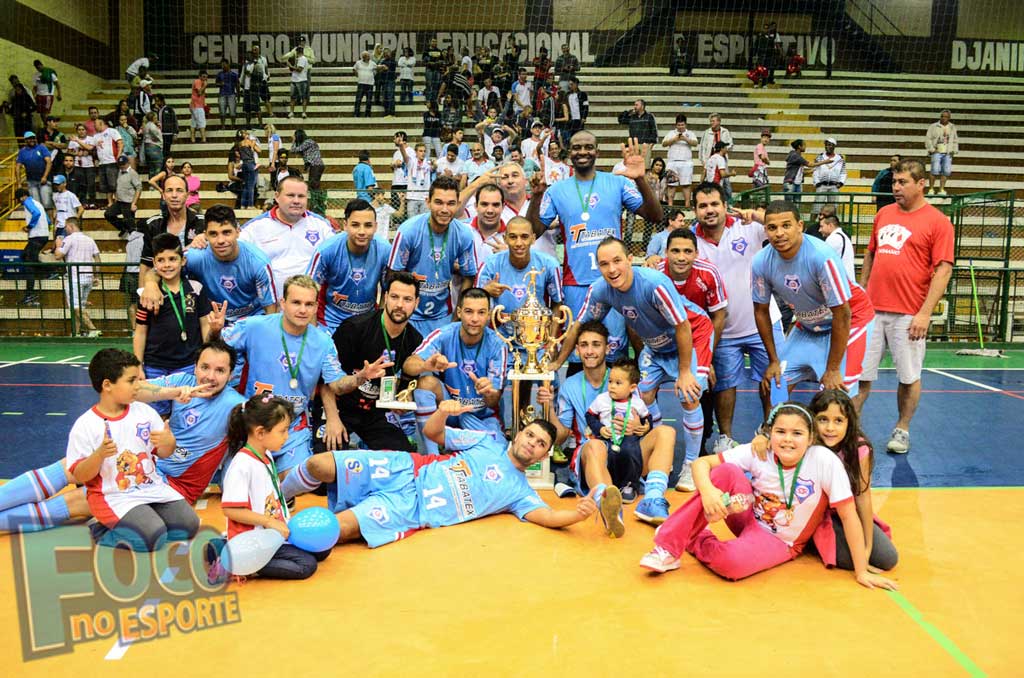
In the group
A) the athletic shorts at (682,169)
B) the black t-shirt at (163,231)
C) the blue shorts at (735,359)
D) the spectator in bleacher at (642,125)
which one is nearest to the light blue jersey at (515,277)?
the blue shorts at (735,359)

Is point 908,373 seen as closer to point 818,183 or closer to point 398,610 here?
point 398,610

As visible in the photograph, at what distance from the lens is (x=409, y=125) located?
2386 cm

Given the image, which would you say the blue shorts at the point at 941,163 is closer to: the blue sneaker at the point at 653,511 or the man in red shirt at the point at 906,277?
the man in red shirt at the point at 906,277

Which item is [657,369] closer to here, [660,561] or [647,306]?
[647,306]

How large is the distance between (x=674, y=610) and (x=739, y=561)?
592mm

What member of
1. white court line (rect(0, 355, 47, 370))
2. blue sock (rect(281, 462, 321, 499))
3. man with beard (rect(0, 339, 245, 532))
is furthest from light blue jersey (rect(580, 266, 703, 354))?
white court line (rect(0, 355, 47, 370))

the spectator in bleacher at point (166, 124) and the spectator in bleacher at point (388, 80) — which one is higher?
the spectator in bleacher at point (388, 80)

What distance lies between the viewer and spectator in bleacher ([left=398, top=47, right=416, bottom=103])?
24.5m

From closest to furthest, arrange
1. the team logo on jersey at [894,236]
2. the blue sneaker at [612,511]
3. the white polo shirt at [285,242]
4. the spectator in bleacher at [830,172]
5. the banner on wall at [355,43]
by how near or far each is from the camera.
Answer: the blue sneaker at [612,511], the team logo on jersey at [894,236], the white polo shirt at [285,242], the spectator in bleacher at [830,172], the banner on wall at [355,43]

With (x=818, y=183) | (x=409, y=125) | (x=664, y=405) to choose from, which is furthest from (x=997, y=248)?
(x=409, y=125)

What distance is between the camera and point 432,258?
24.4ft

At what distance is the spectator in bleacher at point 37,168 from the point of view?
1862 centimetres

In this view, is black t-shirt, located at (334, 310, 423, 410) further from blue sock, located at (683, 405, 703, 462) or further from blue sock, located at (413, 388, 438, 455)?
blue sock, located at (683, 405, 703, 462)

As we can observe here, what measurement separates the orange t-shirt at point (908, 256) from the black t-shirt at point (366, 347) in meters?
3.98
